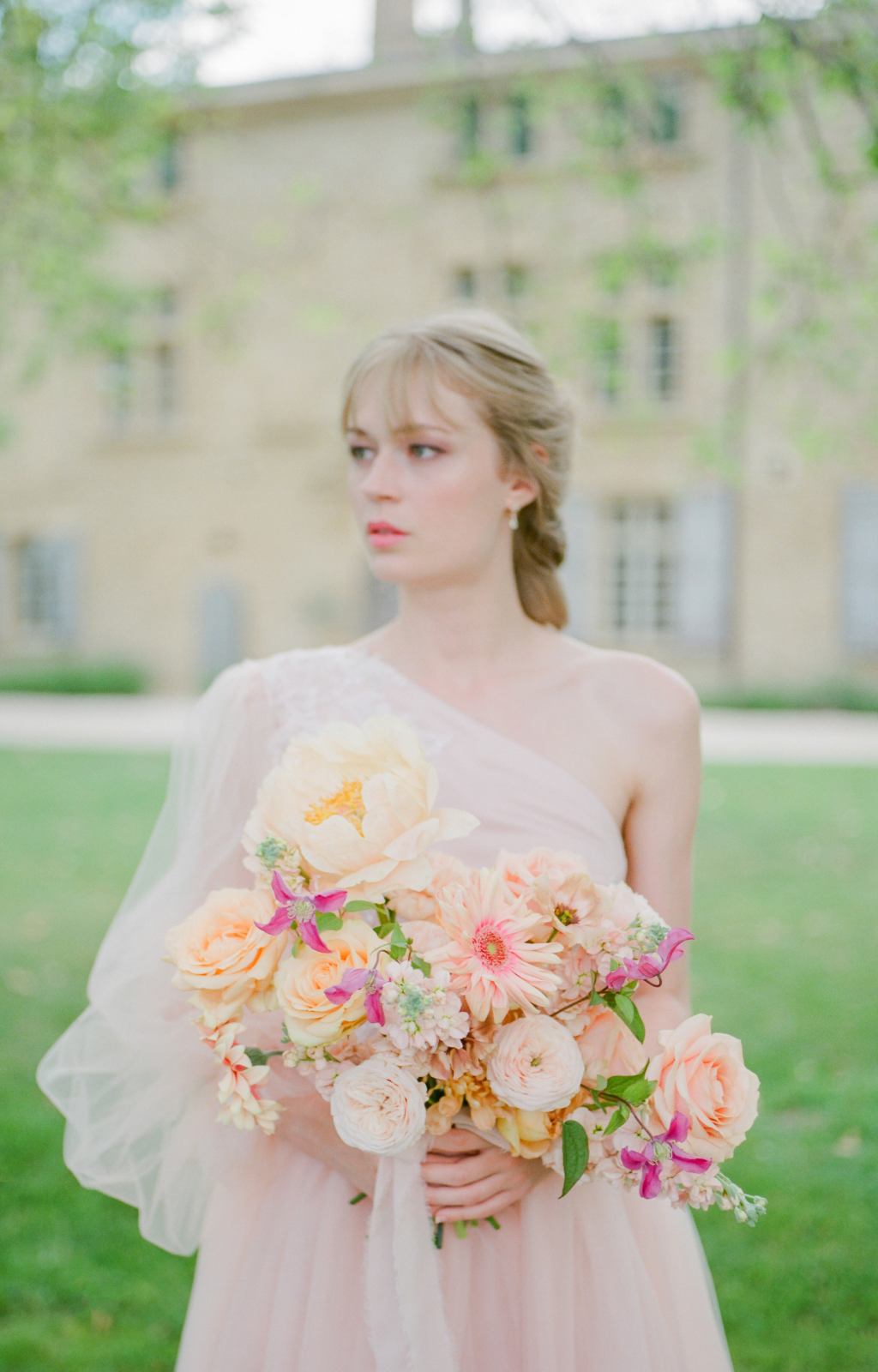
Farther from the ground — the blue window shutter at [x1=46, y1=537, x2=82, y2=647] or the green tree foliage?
the green tree foliage

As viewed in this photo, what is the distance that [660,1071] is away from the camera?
1388mm

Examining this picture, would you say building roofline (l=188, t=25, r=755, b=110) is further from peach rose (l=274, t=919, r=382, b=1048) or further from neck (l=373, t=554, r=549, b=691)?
peach rose (l=274, t=919, r=382, b=1048)

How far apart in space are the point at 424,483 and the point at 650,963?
102 centimetres

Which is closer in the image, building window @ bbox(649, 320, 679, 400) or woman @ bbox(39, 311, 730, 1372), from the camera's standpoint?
woman @ bbox(39, 311, 730, 1372)

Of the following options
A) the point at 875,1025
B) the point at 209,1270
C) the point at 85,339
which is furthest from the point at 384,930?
the point at 85,339

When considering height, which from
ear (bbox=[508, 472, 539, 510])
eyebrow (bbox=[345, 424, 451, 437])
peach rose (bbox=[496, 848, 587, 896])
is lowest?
peach rose (bbox=[496, 848, 587, 896])

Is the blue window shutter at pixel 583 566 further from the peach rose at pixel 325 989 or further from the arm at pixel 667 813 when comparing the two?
the peach rose at pixel 325 989

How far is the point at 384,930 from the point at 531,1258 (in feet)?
2.34

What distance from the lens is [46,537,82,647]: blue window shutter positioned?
18.1m

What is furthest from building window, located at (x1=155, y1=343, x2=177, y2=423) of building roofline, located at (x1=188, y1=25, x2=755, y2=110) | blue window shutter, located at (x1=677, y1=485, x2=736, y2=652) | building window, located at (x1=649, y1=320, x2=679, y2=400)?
building roofline, located at (x1=188, y1=25, x2=755, y2=110)

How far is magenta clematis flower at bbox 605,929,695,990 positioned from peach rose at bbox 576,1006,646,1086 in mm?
104

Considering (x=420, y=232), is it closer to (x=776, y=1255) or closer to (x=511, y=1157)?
(x=776, y=1255)

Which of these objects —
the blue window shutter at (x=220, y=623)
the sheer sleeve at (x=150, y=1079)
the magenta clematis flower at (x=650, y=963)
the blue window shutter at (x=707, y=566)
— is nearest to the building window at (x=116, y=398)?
the blue window shutter at (x=220, y=623)

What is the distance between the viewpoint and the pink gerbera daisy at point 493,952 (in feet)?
4.24
